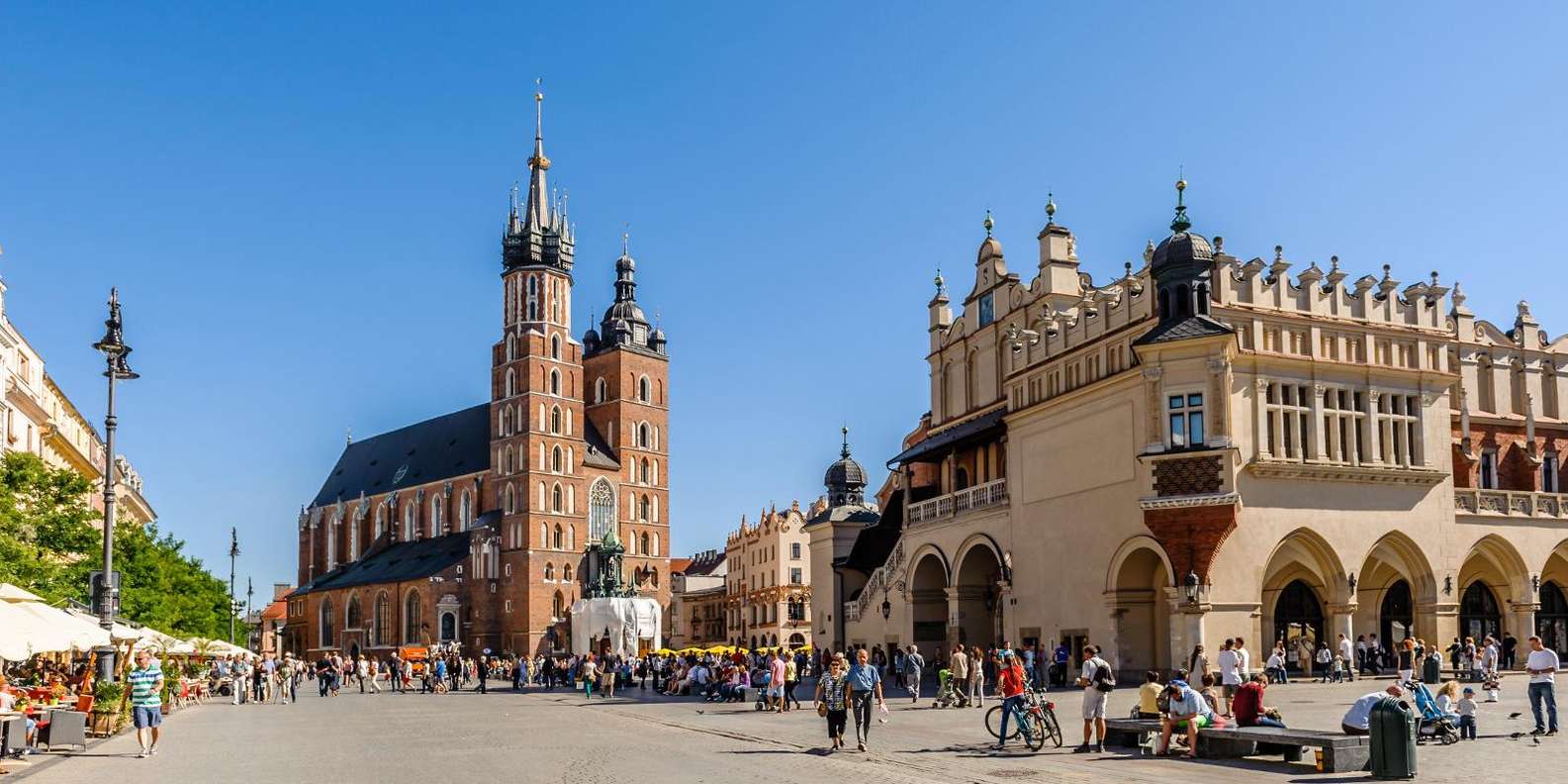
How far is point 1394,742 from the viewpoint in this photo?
16359 millimetres

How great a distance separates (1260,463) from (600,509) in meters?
80.5

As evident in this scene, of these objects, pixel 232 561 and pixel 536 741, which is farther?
pixel 232 561

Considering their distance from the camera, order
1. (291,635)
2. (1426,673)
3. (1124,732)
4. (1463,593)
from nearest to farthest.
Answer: (1124,732) < (1426,673) < (1463,593) < (291,635)

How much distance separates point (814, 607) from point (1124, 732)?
126ft

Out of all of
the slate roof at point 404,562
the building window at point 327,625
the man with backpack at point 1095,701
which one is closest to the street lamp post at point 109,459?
the man with backpack at point 1095,701

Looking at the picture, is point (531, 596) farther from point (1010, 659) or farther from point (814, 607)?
point (1010, 659)

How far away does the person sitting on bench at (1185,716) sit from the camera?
19500mm

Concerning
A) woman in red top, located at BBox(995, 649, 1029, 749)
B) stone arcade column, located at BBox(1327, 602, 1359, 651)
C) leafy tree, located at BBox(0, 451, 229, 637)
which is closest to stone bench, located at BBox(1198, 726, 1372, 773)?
woman in red top, located at BBox(995, 649, 1029, 749)

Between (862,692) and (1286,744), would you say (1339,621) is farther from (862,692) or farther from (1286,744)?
(1286,744)

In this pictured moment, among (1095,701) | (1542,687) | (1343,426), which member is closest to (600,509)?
(1343,426)

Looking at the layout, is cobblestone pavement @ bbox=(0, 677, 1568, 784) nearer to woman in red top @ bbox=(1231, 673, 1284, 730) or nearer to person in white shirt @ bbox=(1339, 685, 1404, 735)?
person in white shirt @ bbox=(1339, 685, 1404, 735)

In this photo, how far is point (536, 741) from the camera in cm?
2444

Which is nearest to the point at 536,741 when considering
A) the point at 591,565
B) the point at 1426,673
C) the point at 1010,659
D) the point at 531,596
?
the point at 1010,659

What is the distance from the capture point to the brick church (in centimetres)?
10481
